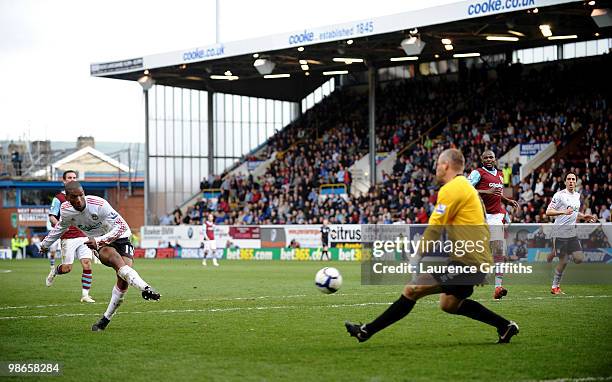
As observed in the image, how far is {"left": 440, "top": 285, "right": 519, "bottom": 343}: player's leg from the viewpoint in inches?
389

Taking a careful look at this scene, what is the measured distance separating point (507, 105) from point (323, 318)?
34.1 meters

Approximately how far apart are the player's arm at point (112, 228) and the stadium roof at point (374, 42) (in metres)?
26.2

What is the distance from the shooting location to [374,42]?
148 feet

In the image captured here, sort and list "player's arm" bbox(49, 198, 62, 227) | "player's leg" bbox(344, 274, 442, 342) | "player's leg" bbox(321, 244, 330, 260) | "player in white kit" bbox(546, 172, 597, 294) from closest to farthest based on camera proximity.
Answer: "player's leg" bbox(344, 274, 442, 342) → "player in white kit" bbox(546, 172, 597, 294) → "player's arm" bbox(49, 198, 62, 227) → "player's leg" bbox(321, 244, 330, 260)

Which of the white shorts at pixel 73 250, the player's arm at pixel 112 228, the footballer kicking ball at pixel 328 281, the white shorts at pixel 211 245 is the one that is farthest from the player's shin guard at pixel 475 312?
the white shorts at pixel 211 245

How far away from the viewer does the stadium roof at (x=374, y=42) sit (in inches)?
1497

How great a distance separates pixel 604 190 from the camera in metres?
34.4

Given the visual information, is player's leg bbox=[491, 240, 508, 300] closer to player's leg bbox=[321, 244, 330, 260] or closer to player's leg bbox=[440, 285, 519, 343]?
player's leg bbox=[440, 285, 519, 343]

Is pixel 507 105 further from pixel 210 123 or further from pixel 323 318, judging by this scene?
pixel 323 318

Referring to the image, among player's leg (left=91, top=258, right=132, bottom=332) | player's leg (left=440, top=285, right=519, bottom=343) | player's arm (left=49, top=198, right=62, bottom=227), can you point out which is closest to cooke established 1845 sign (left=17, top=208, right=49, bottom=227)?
player's arm (left=49, top=198, right=62, bottom=227)

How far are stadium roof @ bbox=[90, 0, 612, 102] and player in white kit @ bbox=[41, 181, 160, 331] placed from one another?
26222mm

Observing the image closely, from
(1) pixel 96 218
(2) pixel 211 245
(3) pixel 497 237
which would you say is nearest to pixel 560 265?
(3) pixel 497 237

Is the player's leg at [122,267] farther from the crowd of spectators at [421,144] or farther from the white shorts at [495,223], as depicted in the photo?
the crowd of spectators at [421,144]

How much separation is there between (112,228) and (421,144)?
35.7 metres
